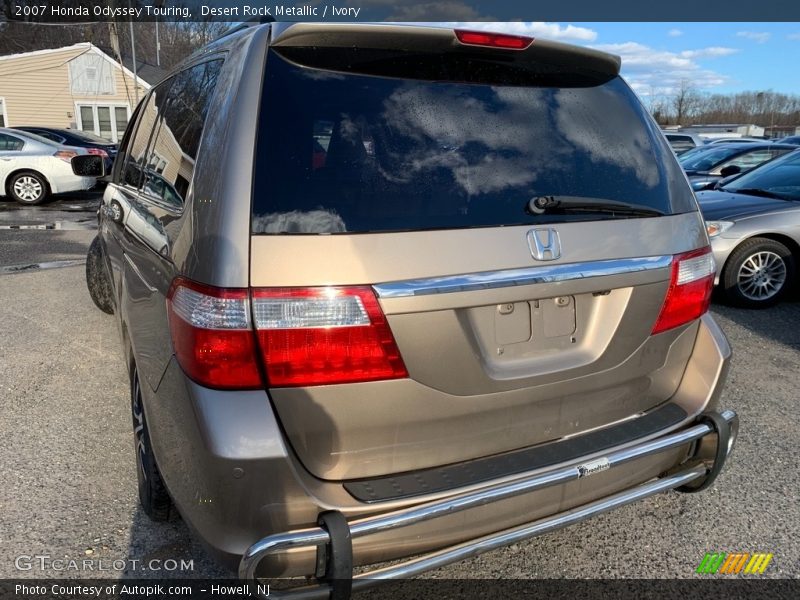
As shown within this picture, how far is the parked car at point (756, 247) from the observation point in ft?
19.1

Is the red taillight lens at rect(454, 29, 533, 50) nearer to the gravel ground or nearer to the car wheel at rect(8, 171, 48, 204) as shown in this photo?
the gravel ground

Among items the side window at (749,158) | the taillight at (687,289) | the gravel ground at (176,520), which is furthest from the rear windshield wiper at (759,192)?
the side window at (749,158)

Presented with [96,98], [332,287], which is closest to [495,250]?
[332,287]

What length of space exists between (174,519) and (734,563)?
234cm

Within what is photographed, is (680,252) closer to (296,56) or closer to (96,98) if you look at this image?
(296,56)

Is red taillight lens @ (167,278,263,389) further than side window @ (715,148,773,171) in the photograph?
No

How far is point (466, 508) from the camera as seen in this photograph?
69.7 inches

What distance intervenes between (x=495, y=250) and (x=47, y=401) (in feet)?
Result: 10.7

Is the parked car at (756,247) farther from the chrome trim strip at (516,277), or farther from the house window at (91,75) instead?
the house window at (91,75)

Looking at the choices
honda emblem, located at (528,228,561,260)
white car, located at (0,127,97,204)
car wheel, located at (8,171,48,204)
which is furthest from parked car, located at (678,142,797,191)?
car wheel, located at (8,171,48,204)

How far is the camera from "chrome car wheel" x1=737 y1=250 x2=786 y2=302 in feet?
19.3

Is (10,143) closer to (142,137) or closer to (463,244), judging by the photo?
(142,137)

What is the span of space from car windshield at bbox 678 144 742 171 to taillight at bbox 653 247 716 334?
10.3 m

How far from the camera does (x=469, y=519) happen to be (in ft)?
5.99
